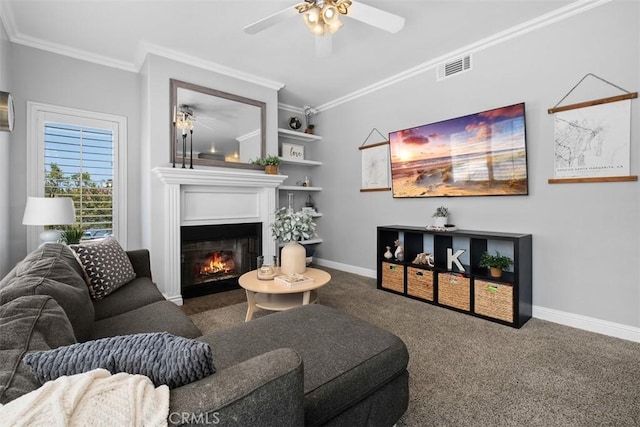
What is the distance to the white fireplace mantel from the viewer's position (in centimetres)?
309

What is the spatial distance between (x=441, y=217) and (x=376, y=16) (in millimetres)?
2061

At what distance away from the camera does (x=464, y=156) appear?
306cm

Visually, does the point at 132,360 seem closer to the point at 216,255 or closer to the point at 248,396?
the point at 248,396

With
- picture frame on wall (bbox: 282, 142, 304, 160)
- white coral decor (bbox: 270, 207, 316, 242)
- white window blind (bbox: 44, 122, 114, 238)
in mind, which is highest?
picture frame on wall (bbox: 282, 142, 304, 160)

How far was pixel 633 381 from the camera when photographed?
1.71m

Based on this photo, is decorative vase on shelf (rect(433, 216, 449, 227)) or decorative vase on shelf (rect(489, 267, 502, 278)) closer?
decorative vase on shelf (rect(489, 267, 502, 278))

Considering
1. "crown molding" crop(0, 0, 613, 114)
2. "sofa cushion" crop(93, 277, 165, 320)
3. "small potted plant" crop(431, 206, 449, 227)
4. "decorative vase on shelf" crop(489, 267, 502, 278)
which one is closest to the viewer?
"sofa cushion" crop(93, 277, 165, 320)

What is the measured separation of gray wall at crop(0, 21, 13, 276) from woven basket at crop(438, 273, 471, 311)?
4069 millimetres

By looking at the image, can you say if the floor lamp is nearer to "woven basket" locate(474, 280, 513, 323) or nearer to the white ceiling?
the white ceiling

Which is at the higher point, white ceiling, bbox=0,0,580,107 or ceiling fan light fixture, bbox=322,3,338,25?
white ceiling, bbox=0,0,580,107

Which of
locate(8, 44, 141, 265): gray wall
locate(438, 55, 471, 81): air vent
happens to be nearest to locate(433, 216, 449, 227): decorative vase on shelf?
locate(438, 55, 471, 81): air vent

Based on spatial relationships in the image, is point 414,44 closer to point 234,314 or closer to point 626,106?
point 626,106

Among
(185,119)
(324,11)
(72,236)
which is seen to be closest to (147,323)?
(72,236)

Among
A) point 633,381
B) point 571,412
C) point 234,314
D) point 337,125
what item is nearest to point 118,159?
point 234,314
